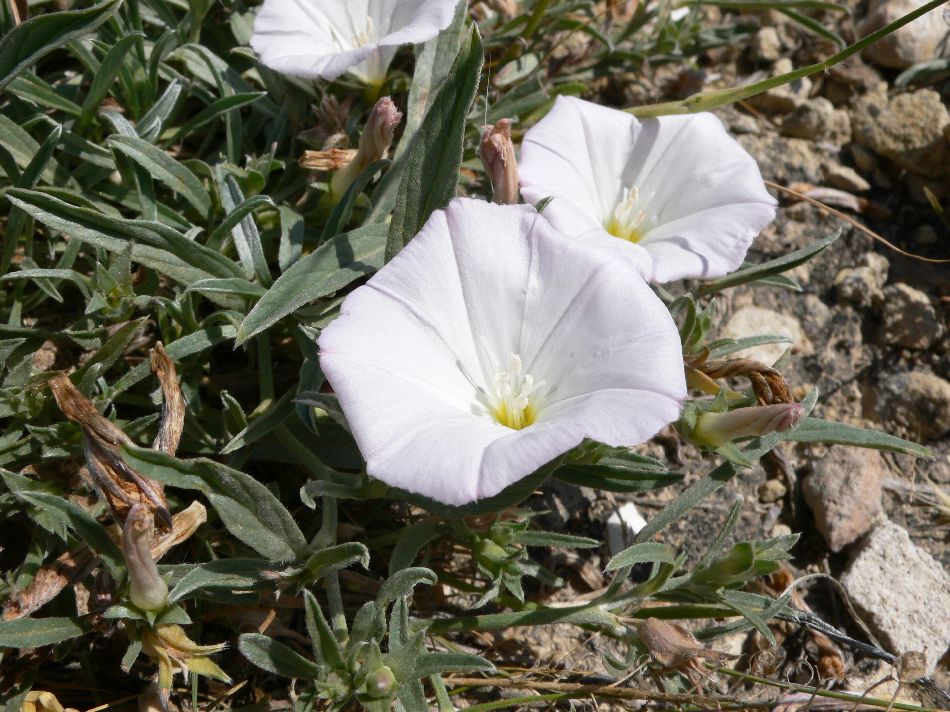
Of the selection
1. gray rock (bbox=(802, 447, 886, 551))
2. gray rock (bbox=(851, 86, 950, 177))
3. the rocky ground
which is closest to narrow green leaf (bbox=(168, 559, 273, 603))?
the rocky ground

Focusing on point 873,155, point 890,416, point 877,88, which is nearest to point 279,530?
point 890,416

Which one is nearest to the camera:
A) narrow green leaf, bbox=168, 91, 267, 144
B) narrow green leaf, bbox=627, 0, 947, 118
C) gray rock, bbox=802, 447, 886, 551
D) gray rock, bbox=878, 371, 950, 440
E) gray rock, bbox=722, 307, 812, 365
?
narrow green leaf, bbox=627, 0, 947, 118

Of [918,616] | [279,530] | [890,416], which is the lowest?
[918,616]

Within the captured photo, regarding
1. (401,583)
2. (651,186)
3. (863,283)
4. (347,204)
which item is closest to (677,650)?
(401,583)

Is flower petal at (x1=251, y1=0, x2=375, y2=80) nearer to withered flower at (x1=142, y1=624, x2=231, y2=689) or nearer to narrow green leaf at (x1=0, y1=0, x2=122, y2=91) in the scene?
narrow green leaf at (x1=0, y1=0, x2=122, y2=91)

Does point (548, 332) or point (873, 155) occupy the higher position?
point (548, 332)

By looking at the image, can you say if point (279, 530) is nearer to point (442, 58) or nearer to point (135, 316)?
point (135, 316)

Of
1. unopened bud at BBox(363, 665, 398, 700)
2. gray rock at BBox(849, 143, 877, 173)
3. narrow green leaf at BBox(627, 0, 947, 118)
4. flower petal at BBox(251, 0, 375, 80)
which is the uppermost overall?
flower petal at BBox(251, 0, 375, 80)
